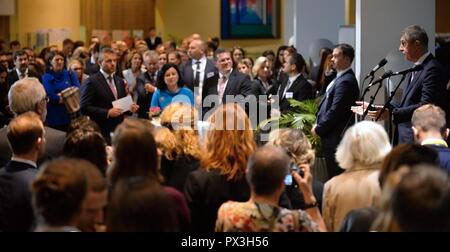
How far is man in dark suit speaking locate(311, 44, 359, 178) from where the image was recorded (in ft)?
27.4

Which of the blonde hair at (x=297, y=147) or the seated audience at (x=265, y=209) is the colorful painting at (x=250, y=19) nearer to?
the blonde hair at (x=297, y=147)

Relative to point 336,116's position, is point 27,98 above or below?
above

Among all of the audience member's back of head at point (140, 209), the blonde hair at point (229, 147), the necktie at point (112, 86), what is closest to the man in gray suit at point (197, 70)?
the necktie at point (112, 86)

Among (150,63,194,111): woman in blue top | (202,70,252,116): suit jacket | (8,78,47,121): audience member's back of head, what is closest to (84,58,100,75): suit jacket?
(202,70,252,116): suit jacket

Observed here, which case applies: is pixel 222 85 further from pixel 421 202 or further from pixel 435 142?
pixel 421 202

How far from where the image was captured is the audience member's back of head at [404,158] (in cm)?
416

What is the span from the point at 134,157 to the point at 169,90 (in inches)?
213

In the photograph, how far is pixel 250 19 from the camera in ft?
64.1

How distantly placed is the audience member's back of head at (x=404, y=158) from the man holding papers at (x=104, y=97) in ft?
17.4

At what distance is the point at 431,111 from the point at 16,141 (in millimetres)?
2411

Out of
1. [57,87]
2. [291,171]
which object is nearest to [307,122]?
[57,87]
